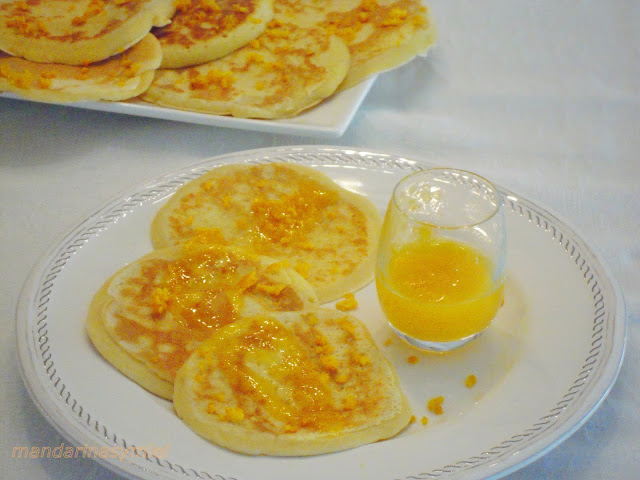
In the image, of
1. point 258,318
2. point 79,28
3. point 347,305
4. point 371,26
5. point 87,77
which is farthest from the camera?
point 371,26

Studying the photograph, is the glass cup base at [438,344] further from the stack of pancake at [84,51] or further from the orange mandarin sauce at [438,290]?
the stack of pancake at [84,51]

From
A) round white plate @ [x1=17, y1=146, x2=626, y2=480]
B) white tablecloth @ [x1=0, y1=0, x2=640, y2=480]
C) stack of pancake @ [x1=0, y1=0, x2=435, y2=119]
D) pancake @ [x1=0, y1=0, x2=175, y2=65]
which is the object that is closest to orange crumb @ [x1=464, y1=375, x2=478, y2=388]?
round white plate @ [x1=17, y1=146, x2=626, y2=480]

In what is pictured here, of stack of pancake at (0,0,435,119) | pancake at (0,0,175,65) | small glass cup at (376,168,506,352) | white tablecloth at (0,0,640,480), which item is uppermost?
pancake at (0,0,175,65)

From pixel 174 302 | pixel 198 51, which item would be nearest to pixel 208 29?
pixel 198 51

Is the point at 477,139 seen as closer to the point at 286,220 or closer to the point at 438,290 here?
the point at 286,220

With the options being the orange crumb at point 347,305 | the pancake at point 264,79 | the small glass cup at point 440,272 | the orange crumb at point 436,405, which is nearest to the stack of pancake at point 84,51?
the pancake at point 264,79

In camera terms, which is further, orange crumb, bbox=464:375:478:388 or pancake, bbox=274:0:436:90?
pancake, bbox=274:0:436:90

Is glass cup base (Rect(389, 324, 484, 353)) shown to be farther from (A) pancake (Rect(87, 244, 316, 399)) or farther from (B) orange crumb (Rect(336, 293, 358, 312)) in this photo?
(A) pancake (Rect(87, 244, 316, 399))
